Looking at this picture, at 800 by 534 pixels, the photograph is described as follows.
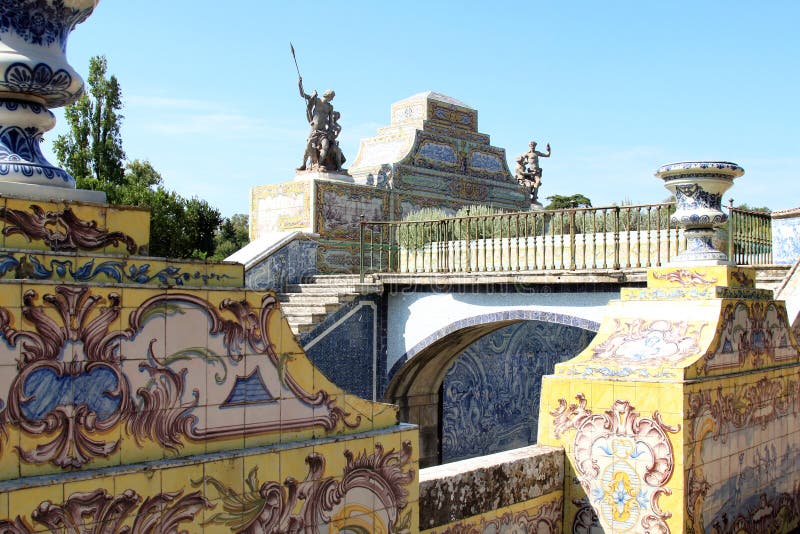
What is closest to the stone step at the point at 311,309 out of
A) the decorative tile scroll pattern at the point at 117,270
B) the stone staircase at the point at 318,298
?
the stone staircase at the point at 318,298

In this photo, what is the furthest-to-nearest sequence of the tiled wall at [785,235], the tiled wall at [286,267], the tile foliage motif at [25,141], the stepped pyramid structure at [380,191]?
the stepped pyramid structure at [380,191] < the tiled wall at [286,267] < the tiled wall at [785,235] < the tile foliage motif at [25,141]

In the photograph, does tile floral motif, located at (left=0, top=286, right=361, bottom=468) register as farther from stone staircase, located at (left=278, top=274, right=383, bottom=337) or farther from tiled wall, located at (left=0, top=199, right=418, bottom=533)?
stone staircase, located at (left=278, top=274, right=383, bottom=337)

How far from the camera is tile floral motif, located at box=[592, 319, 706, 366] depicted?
14.6 feet

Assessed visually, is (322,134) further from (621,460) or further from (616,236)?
(621,460)

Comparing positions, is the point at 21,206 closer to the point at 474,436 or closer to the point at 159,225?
the point at 474,436

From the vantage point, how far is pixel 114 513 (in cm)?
244

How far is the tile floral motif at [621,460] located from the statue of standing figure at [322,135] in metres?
10.2

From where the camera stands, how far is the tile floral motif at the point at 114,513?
2.29 m

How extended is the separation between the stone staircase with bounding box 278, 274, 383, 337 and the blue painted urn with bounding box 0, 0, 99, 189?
7.46 m

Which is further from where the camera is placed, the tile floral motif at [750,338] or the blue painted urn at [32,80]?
the tile floral motif at [750,338]

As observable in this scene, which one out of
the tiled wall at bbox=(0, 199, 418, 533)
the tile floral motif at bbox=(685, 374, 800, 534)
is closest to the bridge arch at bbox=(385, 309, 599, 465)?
the tile floral motif at bbox=(685, 374, 800, 534)

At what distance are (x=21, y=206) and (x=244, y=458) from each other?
41.1 inches

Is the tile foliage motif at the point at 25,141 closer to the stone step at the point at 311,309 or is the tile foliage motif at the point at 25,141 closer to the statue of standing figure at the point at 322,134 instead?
the stone step at the point at 311,309

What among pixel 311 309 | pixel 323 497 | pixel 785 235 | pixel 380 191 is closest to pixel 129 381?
pixel 323 497
